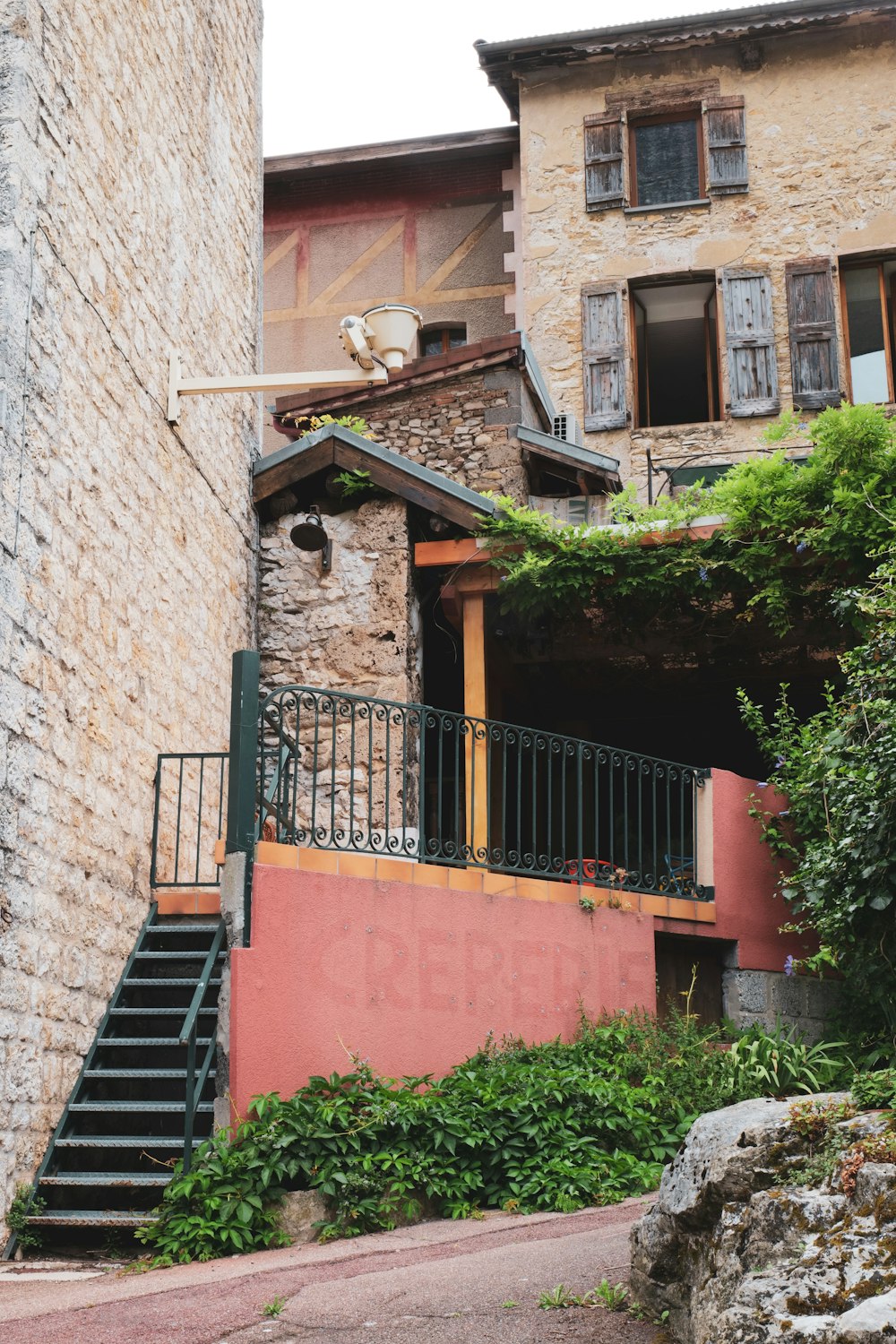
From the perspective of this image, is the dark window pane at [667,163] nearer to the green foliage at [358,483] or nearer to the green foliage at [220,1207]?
the green foliage at [358,483]

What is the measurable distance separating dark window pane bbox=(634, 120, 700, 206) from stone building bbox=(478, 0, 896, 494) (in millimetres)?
19

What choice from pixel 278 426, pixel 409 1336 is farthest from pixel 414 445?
pixel 409 1336

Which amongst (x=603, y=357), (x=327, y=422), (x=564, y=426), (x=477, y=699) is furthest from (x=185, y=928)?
(x=603, y=357)

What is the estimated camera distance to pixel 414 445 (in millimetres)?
11461

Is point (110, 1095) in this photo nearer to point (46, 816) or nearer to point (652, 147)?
point (46, 816)

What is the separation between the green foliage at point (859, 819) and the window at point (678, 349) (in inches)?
233

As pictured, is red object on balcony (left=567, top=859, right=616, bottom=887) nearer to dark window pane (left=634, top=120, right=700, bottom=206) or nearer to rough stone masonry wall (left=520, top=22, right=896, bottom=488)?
rough stone masonry wall (left=520, top=22, right=896, bottom=488)

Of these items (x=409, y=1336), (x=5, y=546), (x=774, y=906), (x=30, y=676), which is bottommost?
(x=409, y=1336)

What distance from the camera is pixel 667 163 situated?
14938mm

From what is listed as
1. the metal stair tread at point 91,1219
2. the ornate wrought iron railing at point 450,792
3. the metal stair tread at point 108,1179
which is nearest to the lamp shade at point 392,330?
the ornate wrought iron railing at point 450,792

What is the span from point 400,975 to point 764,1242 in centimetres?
379

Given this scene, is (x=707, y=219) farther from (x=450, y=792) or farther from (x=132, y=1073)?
(x=132, y=1073)

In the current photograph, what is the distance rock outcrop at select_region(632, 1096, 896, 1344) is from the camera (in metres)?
3.08

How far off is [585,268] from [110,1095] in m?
10.5
